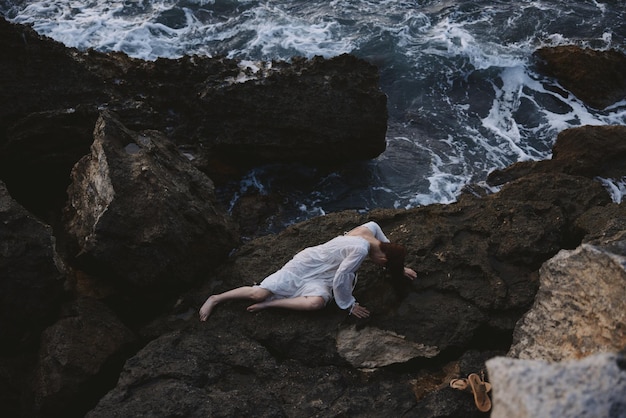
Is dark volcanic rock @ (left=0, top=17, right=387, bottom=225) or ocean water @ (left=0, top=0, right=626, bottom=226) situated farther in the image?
ocean water @ (left=0, top=0, right=626, bottom=226)

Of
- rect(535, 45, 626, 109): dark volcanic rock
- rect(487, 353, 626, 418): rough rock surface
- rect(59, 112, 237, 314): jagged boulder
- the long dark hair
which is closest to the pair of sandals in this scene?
the long dark hair

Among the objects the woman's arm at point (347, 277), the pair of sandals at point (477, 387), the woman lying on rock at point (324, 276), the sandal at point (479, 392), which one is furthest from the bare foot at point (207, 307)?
the sandal at point (479, 392)

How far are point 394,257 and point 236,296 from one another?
1.65 meters

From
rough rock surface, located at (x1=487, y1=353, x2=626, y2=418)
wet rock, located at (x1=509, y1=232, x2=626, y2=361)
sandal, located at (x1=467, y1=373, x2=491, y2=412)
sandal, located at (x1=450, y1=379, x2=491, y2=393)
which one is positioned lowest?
sandal, located at (x1=450, y1=379, x2=491, y2=393)

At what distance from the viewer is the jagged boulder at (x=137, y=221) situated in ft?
20.5

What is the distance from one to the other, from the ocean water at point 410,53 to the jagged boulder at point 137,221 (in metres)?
2.88

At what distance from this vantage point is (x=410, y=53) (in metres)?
14.6

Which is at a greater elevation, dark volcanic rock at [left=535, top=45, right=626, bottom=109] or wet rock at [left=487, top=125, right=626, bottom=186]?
wet rock at [left=487, top=125, right=626, bottom=186]

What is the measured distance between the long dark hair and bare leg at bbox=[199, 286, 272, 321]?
49.2 inches

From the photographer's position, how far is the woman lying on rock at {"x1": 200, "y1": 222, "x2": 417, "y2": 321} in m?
5.91

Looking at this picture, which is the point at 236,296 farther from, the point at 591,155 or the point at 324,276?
the point at 591,155

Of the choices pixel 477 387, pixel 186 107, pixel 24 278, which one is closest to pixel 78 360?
pixel 24 278

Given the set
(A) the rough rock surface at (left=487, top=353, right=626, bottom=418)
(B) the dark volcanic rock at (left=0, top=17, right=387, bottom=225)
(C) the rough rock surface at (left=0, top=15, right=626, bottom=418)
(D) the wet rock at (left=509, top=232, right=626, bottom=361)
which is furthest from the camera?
(B) the dark volcanic rock at (left=0, top=17, right=387, bottom=225)

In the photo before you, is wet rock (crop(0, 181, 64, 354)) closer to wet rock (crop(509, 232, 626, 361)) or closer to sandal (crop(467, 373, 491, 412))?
sandal (crop(467, 373, 491, 412))
